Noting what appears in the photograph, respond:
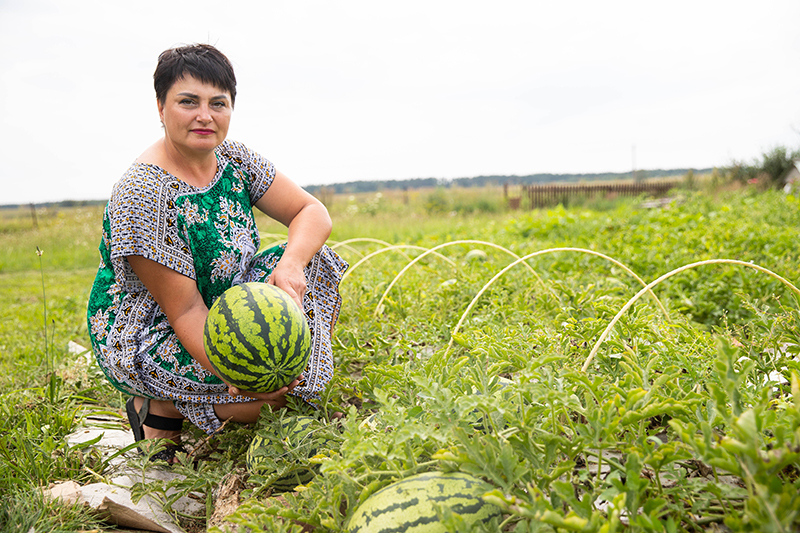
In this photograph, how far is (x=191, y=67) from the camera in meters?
1.94

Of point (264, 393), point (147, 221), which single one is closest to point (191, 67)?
point (147, 221)

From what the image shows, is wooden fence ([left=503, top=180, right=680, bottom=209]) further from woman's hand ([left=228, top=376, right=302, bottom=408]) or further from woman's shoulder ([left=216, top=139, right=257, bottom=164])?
woman's hand ([left=228, top=376, right=302, bottom=408])

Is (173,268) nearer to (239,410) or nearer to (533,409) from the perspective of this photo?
(239,410)

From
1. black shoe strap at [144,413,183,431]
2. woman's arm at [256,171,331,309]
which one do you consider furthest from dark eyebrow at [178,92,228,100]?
black shoe strap at [144,413,183,431]

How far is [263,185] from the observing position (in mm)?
2422

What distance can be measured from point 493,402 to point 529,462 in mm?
165

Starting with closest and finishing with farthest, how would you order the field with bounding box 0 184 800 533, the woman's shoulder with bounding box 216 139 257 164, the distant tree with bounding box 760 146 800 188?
the field with bounding box 0 184 800 533
the woman's shoulder with bounding box 216 139 257 164
the distant tree with bounding box 760 146 800 188

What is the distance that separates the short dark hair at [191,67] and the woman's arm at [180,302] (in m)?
0.69

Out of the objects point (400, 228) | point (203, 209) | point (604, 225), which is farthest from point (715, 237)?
point (400, 228)

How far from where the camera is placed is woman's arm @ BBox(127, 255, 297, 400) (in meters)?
1.90

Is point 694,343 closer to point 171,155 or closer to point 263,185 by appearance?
point 263,185

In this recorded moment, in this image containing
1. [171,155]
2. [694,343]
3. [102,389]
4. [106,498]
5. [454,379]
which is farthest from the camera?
[102,389]

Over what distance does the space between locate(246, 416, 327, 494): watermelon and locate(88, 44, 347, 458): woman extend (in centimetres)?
16

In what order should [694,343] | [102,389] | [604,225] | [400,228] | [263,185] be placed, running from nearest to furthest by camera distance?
[694,343] < [263,185] < [102,389] < [604,225] < [400,228]
